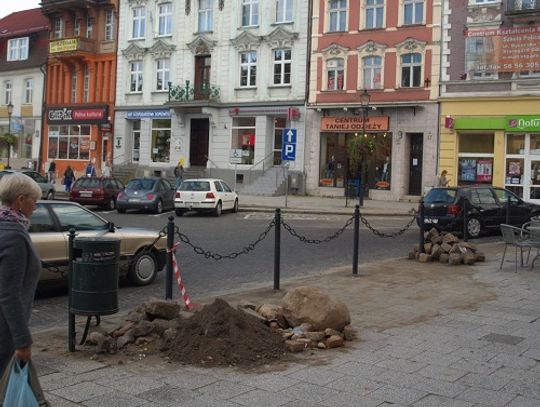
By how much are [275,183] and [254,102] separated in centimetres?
495

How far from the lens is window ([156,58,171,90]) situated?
40438 mm

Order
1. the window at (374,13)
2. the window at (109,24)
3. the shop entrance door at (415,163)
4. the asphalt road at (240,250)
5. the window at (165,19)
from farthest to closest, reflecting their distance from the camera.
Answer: the window at (109,24) < the window at (165,19) < the window at (374,13) < the shop entrance door at (415,163) < the asphalt road at (240,250)

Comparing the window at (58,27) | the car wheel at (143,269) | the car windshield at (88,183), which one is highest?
the window at (58,27)

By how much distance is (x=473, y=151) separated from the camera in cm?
3072

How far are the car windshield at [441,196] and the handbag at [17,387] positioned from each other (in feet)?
52.6

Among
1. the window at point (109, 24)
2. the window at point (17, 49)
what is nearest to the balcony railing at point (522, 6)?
the window at point (109, 24)

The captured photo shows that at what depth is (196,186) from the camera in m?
25.4

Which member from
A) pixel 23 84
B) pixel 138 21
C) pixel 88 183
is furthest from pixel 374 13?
pixel 23 84

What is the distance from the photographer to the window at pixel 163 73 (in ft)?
133

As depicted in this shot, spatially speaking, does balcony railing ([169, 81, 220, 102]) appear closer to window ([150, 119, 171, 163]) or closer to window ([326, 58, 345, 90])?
window ([150, 119, 171, 163])

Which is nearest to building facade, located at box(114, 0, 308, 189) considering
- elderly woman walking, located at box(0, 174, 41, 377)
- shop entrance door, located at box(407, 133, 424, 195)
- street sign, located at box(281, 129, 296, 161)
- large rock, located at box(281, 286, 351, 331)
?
shop entrance door, located at box(407, 133, 424, 195)

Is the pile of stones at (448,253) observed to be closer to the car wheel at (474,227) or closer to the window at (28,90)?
the car wheel at (474,227)

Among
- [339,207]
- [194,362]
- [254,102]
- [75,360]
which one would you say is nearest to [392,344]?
[194,362]

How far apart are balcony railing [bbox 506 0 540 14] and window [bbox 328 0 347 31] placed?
844cm
